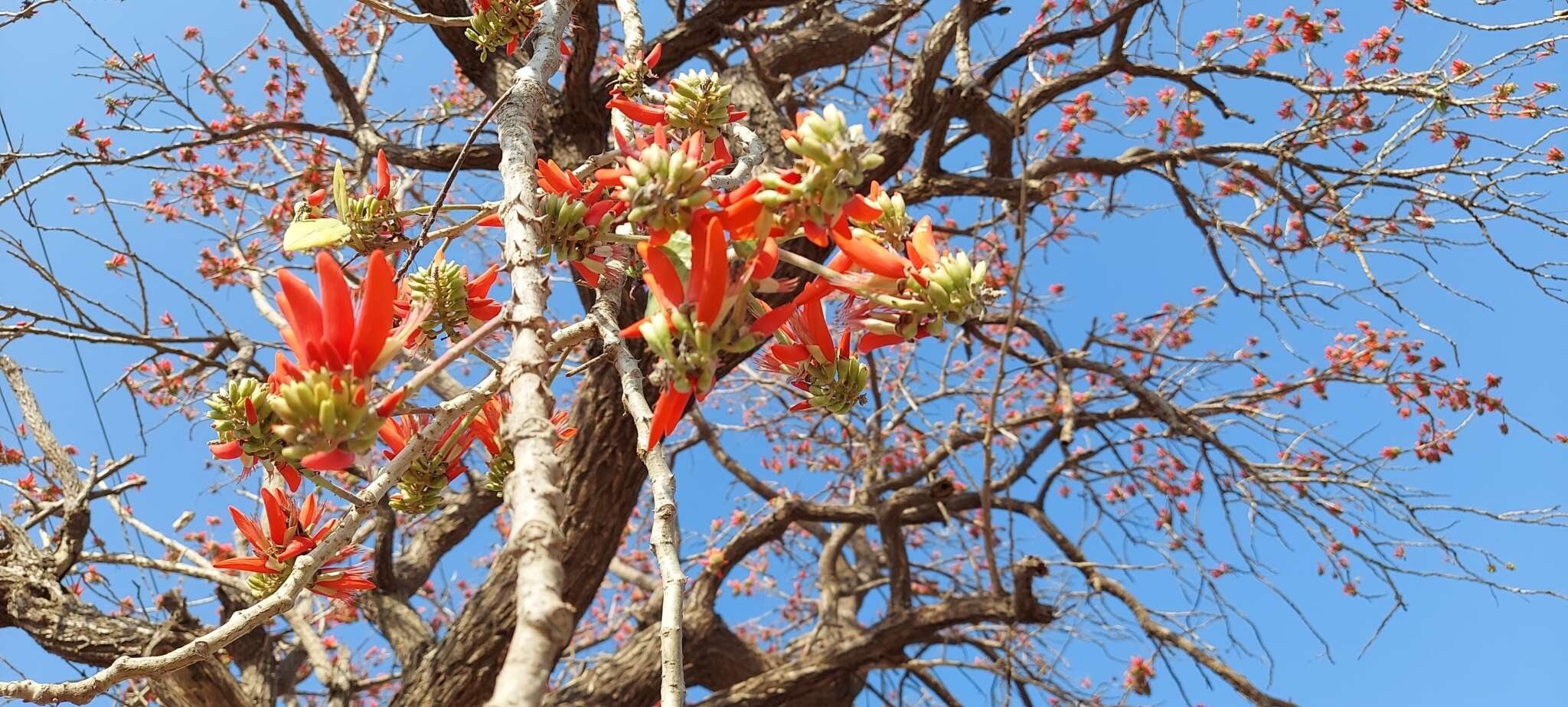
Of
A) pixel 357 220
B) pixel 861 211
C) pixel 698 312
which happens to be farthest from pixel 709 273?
pixel 357 220

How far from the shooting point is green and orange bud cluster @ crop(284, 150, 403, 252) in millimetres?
735

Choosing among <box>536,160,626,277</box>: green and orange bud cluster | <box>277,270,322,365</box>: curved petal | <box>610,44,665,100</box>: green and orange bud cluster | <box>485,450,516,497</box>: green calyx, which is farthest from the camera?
<box>610,44,665,100</box>: green and orange bud cluster

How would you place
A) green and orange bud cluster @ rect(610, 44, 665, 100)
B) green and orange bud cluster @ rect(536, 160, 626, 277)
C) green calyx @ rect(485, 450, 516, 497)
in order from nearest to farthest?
green and orange bud cluster @ rect(536, 160, 626, 277)
green calyx @ rect(485, 450, 516, 497)
green and orange bud cluster @ rect(610, 44, 665, 100)

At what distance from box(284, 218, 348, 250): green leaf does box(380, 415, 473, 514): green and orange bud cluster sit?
6.2 inches

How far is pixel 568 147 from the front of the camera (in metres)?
2.61

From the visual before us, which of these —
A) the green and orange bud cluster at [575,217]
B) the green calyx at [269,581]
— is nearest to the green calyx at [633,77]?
the green and orange bud cluster at [575,217]

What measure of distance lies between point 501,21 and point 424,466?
543mm

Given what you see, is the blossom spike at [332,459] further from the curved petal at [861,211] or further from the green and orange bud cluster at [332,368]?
the curved petal at [861,211]

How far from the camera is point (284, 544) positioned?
2.59ft

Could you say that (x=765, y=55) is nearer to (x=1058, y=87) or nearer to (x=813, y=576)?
(x=1058, y=87)

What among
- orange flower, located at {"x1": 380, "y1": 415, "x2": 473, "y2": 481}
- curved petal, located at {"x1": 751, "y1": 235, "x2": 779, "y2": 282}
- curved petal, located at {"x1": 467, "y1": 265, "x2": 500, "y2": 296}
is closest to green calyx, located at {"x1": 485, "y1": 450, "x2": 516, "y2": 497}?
orange flower, located at {"x1": 380, "y1": 415, "x2": 473, "y2": 481}

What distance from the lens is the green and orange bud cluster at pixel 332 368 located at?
0.49 metres

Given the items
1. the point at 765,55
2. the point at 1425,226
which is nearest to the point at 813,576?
the point at 765,55

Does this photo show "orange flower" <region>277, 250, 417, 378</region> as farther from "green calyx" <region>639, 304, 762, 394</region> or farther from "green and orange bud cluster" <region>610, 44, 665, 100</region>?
"green and orange bud cluster" <region>610, 44, 665, 100</region>
